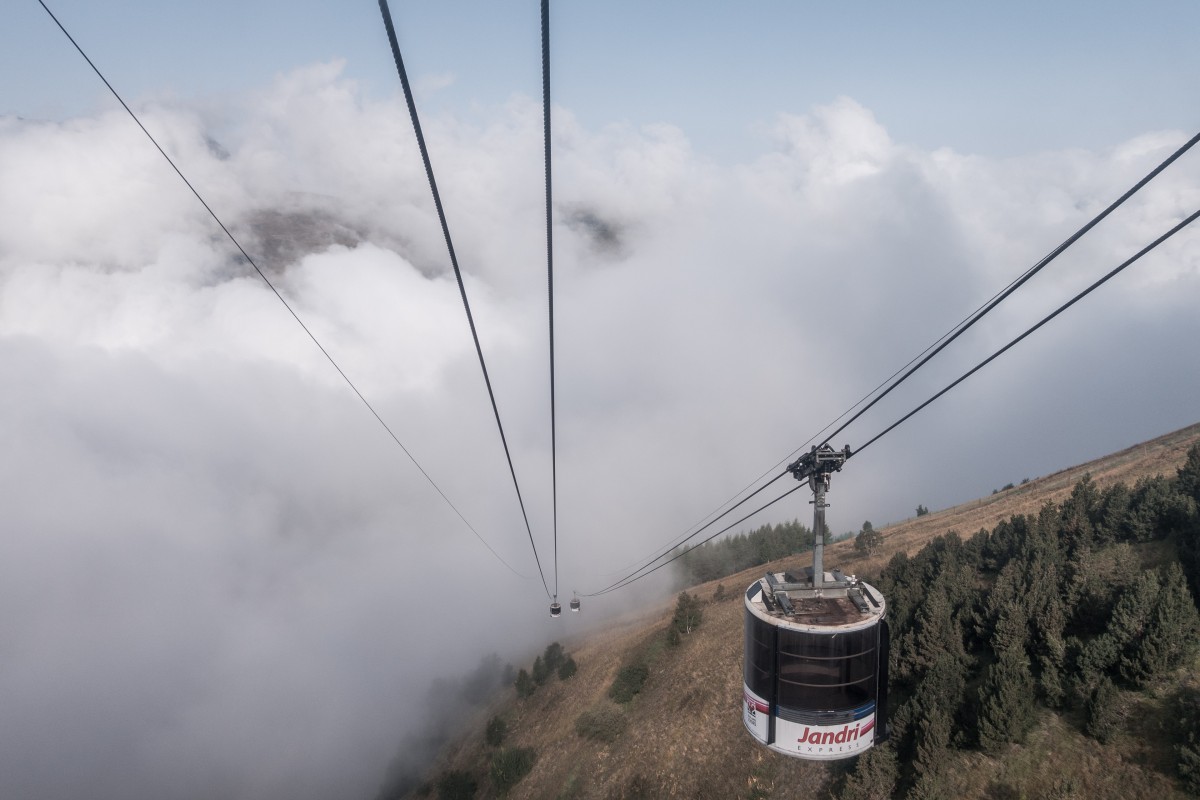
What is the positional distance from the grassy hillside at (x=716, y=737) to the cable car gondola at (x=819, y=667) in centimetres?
1216

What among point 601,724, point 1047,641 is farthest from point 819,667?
point 601,724

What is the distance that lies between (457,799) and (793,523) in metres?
81.8

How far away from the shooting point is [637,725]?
4175 cm

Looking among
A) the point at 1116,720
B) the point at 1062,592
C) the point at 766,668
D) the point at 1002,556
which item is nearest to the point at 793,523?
the point at 1002,556

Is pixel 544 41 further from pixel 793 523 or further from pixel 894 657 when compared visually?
pixel 793 523

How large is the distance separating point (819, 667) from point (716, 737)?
2536cm

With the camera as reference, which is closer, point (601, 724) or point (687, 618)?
point (601, 724)

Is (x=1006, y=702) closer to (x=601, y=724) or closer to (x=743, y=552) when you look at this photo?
(x=601, y=724)

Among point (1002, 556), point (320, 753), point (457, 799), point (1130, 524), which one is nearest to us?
point (1130, 524)

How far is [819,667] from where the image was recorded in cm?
1334

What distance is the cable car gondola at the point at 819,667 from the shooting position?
13.3m

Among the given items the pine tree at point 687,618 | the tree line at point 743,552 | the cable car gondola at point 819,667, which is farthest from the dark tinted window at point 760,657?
the tree line at point 743,552

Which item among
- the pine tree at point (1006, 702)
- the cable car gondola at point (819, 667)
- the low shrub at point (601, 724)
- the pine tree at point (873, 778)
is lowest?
the low shrub at point (601, 724)

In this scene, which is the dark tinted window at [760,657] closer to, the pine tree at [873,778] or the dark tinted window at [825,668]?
the dark tinted window at [825,668]
